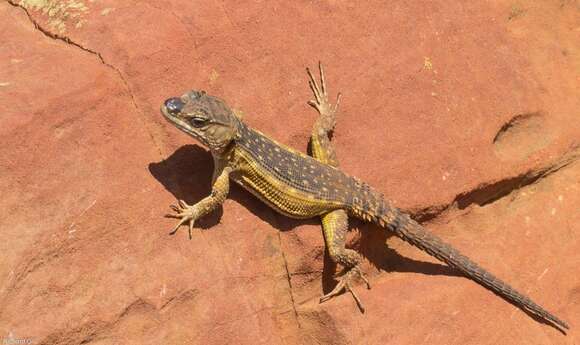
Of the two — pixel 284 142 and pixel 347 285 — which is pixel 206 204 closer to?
pixel 284 142

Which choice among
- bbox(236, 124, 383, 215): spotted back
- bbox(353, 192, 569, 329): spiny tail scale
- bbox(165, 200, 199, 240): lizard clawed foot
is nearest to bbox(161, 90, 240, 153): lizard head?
bbox(236, 124, 383, 215): spotted back

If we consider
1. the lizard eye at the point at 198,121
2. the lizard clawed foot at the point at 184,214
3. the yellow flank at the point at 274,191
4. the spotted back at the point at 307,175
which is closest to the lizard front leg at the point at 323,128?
the spotted back at the point at 307,175

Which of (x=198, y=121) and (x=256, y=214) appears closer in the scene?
(x=198, y=121)

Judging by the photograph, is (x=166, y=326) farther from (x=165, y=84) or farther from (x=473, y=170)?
(x=473, y=170)

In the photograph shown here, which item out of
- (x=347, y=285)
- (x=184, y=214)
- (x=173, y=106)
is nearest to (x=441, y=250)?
(x=347, y=285)

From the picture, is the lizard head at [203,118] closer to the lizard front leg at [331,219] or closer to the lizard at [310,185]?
the lizard at [310,185]

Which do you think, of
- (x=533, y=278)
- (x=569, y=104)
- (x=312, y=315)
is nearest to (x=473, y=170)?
(x=533, y=278)
